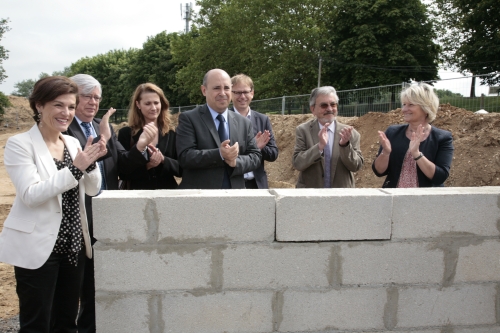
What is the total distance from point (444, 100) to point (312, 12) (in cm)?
2673

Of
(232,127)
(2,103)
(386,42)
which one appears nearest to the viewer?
(232,127)

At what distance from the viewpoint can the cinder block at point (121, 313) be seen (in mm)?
2777

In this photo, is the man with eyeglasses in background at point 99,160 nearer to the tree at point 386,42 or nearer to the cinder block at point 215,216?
the cinder block at point 215,216

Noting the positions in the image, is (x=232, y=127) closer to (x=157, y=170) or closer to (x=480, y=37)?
(x=157, y=170)

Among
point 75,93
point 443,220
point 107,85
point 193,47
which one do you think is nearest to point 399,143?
point 443,220

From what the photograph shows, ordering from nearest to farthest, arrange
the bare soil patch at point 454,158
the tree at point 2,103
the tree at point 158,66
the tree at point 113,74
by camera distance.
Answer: the bare soil patch at point 454,158 → the tree at point 2,103 → the tree at point 158,66 → the tree at point 113,74

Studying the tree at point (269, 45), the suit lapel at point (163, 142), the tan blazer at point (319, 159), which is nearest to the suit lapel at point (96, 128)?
the suit lapel at point (163, 142)

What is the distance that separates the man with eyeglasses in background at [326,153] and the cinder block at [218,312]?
5.26 feet

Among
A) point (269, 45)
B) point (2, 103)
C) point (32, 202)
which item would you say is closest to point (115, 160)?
point (32, 202)

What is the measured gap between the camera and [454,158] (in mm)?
9617

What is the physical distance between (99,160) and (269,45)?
33.7 m

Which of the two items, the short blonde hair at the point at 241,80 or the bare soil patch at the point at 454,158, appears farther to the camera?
the bare soil patch at the point at 454,158

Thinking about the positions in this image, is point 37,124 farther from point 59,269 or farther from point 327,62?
point 327,62

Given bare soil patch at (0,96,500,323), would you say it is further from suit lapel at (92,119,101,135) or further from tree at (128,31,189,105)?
tree at (128,31,189,105)
